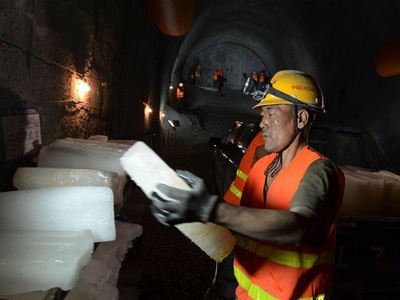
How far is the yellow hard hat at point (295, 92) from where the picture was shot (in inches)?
84.3

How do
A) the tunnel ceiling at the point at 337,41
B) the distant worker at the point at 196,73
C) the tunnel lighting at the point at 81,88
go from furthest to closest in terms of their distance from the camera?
1. the distant worker at the point at 196,73
2. the tunnel ceiling at the point at 337,41
3. the tunnel lighting at the point at 81,88

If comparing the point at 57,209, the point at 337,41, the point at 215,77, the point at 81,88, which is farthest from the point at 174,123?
the point at 57,209

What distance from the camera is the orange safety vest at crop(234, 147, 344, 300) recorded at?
1938 mm

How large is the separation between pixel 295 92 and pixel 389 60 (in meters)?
8.89

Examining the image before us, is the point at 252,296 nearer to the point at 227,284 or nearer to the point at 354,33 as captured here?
the point at 227,284

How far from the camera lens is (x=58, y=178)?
1.79 m

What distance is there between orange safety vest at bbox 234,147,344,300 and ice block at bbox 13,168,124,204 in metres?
1.05

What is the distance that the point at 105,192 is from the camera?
1646mm

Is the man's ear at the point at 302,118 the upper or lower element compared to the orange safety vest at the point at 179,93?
lower

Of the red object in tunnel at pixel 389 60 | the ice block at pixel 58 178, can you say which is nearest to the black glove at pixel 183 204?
the ice block at pixel 58 178

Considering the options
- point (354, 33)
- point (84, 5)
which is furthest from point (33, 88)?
point (354, 33)

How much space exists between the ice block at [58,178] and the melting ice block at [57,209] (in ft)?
0.44

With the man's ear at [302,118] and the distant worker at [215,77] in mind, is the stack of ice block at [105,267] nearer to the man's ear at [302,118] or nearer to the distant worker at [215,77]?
the man's ear at [302,118]

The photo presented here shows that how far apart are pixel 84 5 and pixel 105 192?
2943 millimetres
